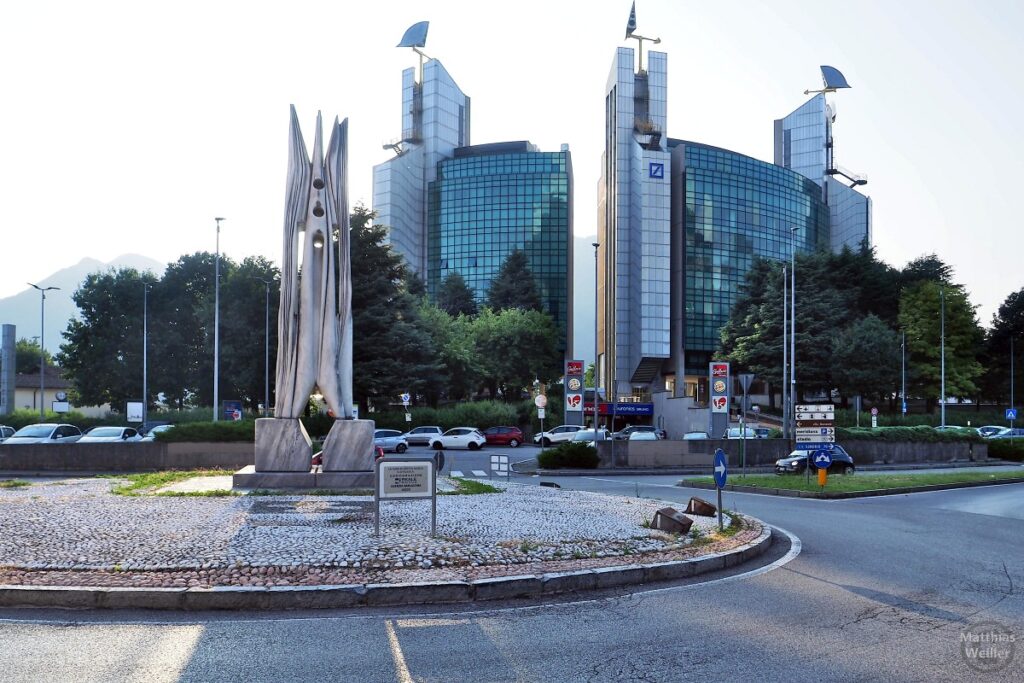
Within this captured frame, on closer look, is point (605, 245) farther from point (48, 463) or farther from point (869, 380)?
point (48, 463)

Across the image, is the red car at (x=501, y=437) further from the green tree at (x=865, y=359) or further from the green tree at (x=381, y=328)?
the green tree at (x=865, y=359)

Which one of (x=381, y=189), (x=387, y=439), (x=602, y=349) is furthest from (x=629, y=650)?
(x=381, y=189)

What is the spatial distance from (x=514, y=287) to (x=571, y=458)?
74.7m

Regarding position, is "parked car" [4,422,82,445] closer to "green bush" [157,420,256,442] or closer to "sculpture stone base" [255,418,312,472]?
"green bush" [157,420,256,442]

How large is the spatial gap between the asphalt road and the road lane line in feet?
0.07

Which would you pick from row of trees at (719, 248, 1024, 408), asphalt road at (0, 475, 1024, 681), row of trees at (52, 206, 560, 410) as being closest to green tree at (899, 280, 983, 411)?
row of trees at (719, 248, 1024, 408)

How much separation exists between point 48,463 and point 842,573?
2745 centimetres

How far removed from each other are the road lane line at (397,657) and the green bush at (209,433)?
914 inches

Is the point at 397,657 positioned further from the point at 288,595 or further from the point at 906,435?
the point at 906,435

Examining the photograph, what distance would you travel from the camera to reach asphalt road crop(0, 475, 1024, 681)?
18.6 ft

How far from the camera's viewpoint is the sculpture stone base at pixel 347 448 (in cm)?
1830

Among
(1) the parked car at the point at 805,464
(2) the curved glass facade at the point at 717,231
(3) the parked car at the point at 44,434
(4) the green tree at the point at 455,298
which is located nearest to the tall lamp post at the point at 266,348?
(3) the parked car at the point at 44,434

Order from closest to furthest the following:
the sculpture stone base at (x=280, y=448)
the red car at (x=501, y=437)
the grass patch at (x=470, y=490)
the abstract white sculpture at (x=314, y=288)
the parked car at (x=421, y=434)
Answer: the grass patch at (x=470, y=490)
the sculpture stone base at (x=280, y=448)
the abstract white sculpture at (x=314, y=288)
the parked car at (x=421, y=434)
the red car at (x=501, y=437)

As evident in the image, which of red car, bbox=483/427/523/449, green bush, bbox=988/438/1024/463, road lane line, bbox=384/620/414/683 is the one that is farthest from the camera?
red car, bbox=483/427/523/449
